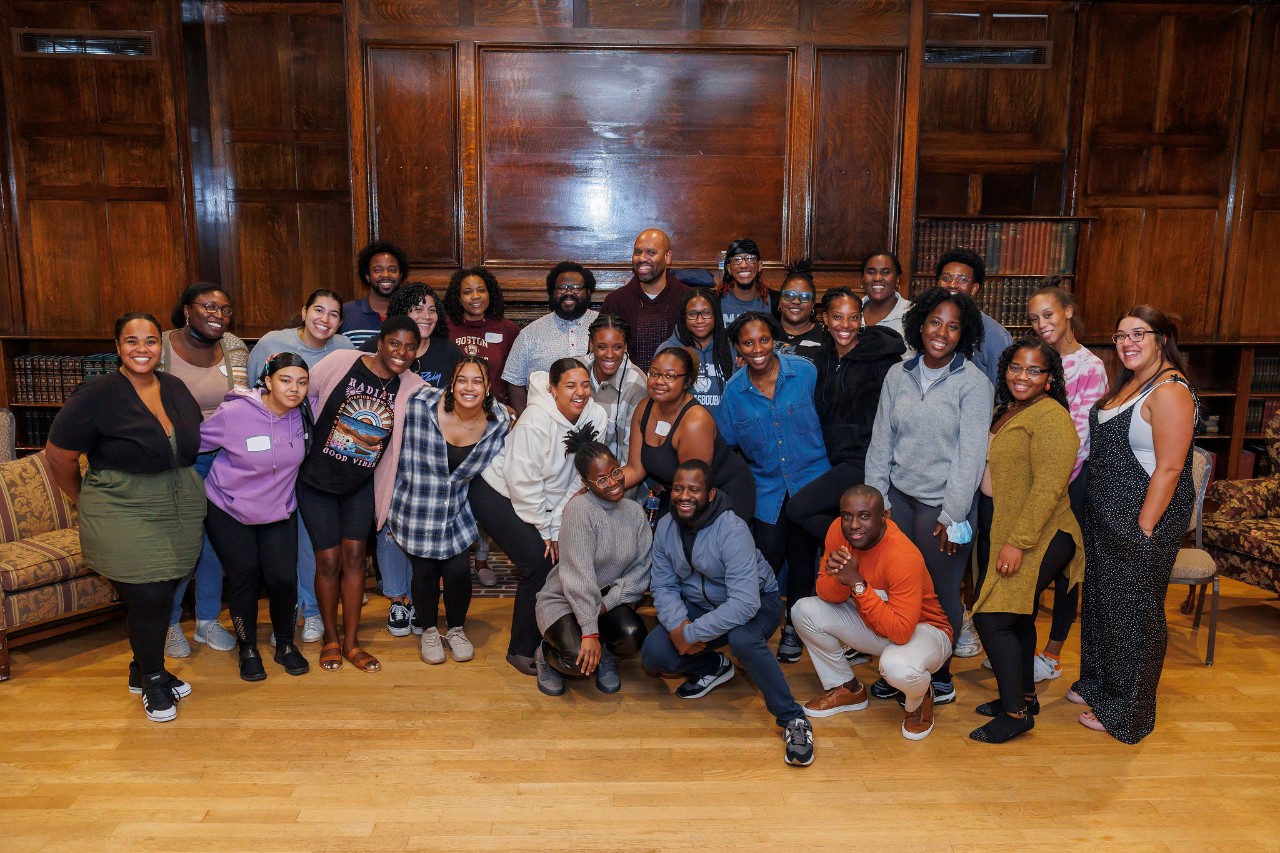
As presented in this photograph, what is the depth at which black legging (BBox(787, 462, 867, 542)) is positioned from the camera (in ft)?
12.5

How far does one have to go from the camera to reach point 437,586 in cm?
415

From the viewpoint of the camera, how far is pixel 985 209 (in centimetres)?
721

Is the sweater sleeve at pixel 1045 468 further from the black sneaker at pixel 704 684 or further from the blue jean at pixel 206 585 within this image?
the blue jean at pixel 206 585

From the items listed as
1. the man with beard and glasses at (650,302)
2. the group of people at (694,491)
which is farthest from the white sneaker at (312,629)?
the man with beard and glasses at (650,302)

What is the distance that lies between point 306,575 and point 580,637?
1465 millimetres

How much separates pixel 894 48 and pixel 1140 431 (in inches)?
137

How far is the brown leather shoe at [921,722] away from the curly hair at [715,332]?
5.39ft

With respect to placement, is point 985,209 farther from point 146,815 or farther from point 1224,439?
point 146,815

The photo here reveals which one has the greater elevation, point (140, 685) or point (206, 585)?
point (206, 585)

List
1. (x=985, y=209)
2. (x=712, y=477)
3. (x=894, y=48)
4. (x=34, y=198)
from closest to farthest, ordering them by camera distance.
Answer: (x=712, y=477) → (x=894, y=48) → (x=34, y=198) → (x=985, y=209)

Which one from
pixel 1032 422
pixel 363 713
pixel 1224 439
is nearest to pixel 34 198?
pixel 363 713

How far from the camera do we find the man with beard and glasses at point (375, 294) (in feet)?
15.4

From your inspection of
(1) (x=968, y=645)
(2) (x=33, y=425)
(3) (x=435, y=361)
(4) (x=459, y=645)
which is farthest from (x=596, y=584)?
(2) (x=33, y=425)

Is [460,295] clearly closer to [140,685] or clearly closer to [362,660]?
[362,660]
